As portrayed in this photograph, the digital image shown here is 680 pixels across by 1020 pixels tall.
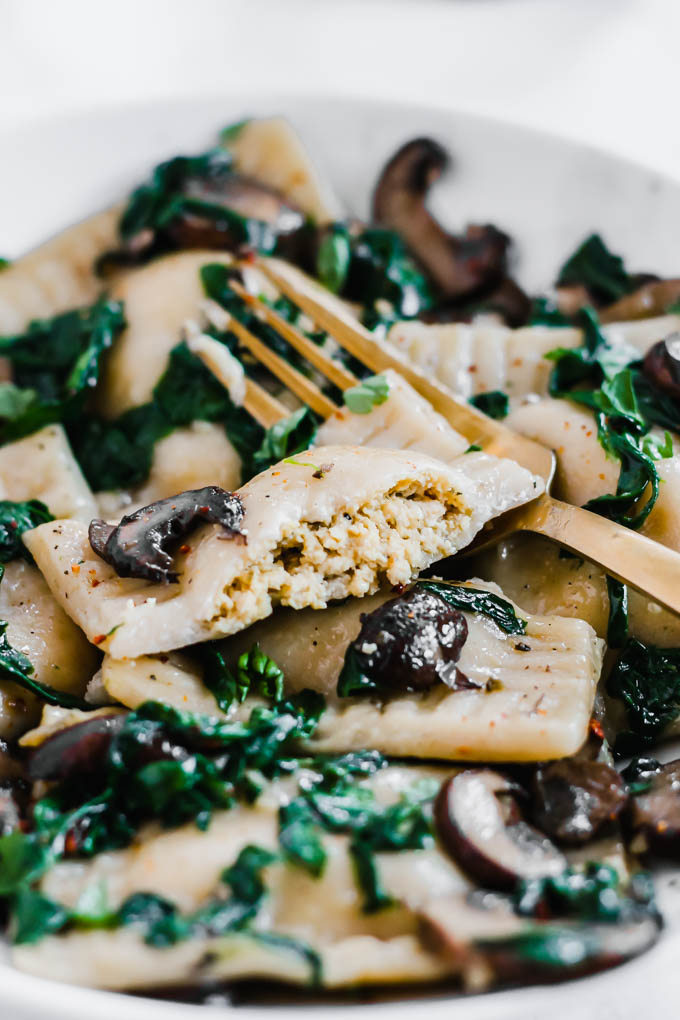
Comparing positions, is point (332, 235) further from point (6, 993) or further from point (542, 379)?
point (6, 993)

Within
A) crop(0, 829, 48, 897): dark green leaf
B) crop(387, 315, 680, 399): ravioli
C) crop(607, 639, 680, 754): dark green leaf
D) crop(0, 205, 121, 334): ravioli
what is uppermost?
crop(0, 205, 121, 334): ravioli

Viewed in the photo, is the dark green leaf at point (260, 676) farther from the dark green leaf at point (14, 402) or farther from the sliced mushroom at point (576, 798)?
the dark green leaf at point (14, 402)

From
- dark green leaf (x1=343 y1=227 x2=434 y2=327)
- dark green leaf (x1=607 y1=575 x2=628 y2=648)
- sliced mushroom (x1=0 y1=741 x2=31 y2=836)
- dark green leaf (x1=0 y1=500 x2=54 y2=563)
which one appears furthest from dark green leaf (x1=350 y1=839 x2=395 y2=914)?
dark green leaf (x1=343 y1=227 x2=434 y2=327)

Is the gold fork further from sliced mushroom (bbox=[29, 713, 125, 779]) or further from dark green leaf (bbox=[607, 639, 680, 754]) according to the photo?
sliced mushroom (bbox=[29, 713, 125, 779])

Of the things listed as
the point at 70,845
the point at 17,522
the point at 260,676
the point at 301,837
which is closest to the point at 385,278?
the point at 17,522

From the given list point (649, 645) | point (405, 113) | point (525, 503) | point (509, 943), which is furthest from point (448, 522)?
point (405, 113)

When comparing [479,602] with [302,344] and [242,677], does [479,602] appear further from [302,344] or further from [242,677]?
[302,344]

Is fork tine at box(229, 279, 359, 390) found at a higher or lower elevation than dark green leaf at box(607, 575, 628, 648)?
higher
